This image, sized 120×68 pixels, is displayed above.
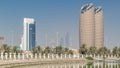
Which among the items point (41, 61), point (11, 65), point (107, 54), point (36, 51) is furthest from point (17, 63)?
point (107, 54)

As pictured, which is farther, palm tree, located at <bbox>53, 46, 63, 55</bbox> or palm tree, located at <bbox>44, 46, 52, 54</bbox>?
palm tree, located at <bbox>53, 46, 63, 55</bbox>

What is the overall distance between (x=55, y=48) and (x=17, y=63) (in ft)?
250

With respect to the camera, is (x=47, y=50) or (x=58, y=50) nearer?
(x=47, y=50)

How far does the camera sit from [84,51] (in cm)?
17988

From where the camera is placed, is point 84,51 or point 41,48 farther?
point 84,51

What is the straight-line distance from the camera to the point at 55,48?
163750 mm

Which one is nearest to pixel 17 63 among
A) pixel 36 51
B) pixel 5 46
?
pixel 5 46

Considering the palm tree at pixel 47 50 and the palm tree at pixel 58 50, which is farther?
the palm tree at pixel 58 50

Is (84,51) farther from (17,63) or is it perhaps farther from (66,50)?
(17,63)

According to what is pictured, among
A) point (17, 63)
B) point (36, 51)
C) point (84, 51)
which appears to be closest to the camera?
point (17, 63)

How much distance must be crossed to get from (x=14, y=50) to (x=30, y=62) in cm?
3443

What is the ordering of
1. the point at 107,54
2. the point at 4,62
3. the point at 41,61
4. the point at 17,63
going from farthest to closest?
the point at 107,54 → the point at 41,61 → the point at 17,63 → the point at 4,62

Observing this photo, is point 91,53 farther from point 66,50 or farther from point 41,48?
point 41,48

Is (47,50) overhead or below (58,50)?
overhead
